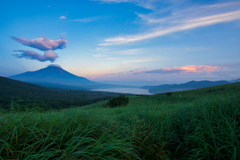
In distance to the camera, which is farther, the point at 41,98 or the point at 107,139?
the point at 41,98

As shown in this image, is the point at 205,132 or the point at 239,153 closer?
the point at 239,153

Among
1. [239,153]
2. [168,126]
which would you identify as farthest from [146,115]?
[239,153]

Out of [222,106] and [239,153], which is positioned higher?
[222,106]

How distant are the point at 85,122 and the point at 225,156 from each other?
3.01 meters

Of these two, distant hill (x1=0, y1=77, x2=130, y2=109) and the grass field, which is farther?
distant hill (x1=0, y1=77, x2=130, y2=109)

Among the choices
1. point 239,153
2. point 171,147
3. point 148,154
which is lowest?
point 171,147

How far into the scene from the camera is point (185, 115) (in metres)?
3.66

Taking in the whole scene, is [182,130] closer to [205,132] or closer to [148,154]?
[205,132]

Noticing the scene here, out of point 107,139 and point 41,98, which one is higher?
point 107,139

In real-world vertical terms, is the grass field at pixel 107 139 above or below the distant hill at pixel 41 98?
above

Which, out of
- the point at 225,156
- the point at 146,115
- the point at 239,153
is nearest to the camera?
the point at 239,153

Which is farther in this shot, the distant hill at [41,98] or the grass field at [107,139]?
the distant hill at [41,98]

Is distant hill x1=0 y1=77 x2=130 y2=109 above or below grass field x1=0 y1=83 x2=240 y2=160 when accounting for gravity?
below

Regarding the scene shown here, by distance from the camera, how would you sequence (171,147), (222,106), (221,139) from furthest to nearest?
(222,106)
(171,147)
(221,139)
